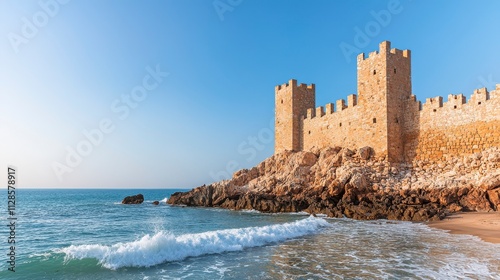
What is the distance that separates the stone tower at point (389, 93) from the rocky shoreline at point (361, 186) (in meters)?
1.28

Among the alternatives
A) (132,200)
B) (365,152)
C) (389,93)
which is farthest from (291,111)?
(132,200)

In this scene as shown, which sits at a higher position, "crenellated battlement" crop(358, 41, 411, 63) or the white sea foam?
"crenellated battlement" crop(358, 41, 411, 63)

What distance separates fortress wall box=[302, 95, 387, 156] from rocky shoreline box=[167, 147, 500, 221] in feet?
2.45

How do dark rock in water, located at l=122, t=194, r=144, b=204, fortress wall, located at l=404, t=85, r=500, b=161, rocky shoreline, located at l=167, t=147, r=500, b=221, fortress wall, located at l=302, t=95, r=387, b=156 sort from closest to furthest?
1. rocky shoreline, located at l=167, t=147, r=500, b=221
2. fortress wall, located at l=404, t=85, r=500, b=161
3. fortress wall, located at l=302, t=95, r=387, b=156
4. dark rock in water, located at l=122, t=194, r=144, b=204

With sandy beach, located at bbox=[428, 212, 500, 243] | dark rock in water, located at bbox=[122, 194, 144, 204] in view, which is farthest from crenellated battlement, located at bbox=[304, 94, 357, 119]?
dark rock in water, located at bbox=[122, 194, 144, 204]

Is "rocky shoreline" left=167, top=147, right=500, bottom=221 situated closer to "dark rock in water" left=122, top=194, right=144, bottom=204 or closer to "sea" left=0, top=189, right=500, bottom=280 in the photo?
A: "sea" left=0, top=189, right=500, bottom=280

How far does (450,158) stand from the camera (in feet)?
62.4

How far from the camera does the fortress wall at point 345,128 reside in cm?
2153

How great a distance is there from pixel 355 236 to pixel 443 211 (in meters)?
6.39

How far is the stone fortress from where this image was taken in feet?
59.3

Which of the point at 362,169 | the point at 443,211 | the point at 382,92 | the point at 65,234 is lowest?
the point at 65,234

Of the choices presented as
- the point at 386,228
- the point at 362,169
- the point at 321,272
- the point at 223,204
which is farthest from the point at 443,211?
the point at 223,204

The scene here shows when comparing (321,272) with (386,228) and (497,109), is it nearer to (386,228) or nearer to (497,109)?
(386,228)

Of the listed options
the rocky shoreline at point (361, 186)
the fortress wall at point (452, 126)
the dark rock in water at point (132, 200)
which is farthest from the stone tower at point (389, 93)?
the dark rock in water at point (132, 200)
